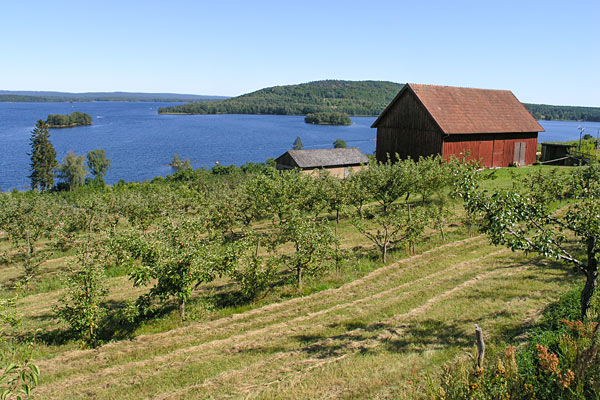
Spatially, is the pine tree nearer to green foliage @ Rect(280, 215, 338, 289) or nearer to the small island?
green foliage @ Rect(280, 215, 338, 289)

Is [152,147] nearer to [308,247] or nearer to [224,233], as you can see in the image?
[224,233]

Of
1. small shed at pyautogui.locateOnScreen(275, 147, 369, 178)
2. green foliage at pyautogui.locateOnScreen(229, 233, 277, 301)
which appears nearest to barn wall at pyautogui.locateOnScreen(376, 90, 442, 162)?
small shed at pyautogui.locateOnScreen(275, 147, 369, 178)

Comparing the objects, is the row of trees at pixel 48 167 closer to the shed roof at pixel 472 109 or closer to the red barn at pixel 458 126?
the red barn at pixel 458 126

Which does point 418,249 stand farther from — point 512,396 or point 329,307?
point 512,396

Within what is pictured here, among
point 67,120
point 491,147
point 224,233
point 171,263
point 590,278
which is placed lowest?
point 224,233

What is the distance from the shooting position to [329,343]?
11.0 metres

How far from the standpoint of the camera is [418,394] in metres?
7.93

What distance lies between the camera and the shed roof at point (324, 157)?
167 ft

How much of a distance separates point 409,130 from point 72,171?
58.5 m

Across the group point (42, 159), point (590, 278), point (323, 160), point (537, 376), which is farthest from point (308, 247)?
point (42, 159)

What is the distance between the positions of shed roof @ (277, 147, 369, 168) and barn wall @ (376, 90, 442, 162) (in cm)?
981

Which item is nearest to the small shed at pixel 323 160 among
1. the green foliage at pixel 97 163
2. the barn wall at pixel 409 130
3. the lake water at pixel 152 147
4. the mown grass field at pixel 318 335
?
the barn wall at pixel 409 130

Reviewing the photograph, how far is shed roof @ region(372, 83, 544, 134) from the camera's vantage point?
36312 mm

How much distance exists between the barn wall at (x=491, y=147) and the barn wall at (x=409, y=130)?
5.07ft
